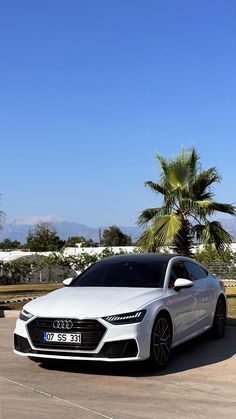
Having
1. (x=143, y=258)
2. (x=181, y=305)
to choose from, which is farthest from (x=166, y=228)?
(x=181, y=305)

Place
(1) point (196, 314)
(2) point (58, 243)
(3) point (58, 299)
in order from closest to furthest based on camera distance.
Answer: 1. (3) point (58, 299)
2. (1) point (196, 314)
3. (2) point (58, 243)

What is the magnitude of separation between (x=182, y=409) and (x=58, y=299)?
237 centimetres

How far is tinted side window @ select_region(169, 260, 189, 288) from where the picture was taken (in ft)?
26.3

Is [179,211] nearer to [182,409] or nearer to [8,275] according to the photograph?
[182,409]

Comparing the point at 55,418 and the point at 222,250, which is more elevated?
the point at 222,250

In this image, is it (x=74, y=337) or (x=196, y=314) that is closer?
(x=74, y=337)

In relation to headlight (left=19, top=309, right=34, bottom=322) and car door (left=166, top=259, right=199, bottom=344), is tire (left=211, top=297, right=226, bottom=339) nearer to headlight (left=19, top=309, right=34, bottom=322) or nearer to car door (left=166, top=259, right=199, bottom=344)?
car door (left=166, top=259, right=199, bottom=344)

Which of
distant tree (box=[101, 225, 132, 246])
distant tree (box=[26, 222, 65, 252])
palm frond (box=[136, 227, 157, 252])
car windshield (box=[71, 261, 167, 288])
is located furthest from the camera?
distant tree (box=[101, 225, 132, 246])

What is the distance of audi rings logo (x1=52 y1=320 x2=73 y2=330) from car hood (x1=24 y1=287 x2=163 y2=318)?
0.07m

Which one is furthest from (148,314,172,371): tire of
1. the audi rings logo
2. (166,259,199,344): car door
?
the audi rings logo

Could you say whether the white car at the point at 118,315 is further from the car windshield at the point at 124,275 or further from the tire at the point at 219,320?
the tire at the point at 219,320

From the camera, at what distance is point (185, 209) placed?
1695 centimetres

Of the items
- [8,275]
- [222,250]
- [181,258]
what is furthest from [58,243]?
[181,258]

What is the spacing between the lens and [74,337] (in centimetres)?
657
